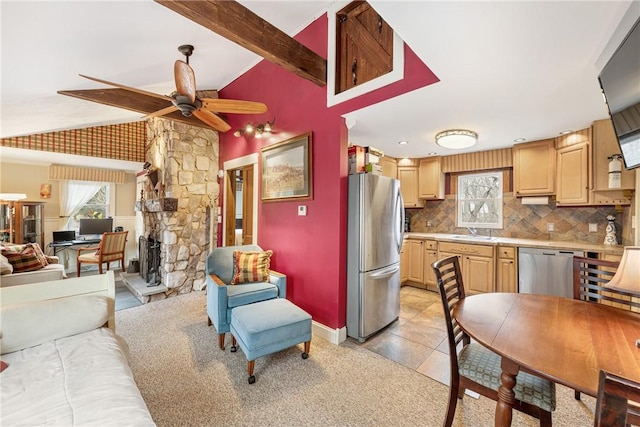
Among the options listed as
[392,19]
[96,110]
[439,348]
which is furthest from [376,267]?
[96,110]

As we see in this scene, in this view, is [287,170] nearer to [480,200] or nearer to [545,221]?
[480,200]

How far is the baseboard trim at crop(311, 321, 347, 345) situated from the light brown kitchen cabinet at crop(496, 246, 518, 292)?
2.28 metres

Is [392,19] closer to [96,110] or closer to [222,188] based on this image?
[222,188]

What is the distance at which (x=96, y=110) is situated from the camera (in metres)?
3.67

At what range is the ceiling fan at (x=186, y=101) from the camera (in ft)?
6.80

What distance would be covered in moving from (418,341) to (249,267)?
1.94m

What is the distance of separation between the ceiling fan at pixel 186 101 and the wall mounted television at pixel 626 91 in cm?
240

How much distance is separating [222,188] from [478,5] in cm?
416

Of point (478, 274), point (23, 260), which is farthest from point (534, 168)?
point (23, 260)

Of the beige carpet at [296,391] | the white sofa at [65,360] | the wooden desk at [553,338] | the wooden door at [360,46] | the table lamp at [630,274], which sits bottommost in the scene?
the beige carpet at [296,391]

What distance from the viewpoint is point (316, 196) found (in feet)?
9.36

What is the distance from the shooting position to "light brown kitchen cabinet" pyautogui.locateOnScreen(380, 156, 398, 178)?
4.23 m

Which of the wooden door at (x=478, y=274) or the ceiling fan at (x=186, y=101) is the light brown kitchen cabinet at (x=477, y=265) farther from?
the ceiling fan at (x=186, y=101)

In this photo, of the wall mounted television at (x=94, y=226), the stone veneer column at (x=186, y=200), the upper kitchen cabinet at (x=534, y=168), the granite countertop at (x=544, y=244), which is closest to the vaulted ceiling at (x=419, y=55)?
the upper kitchen cabinet at (x=534, y=168)
